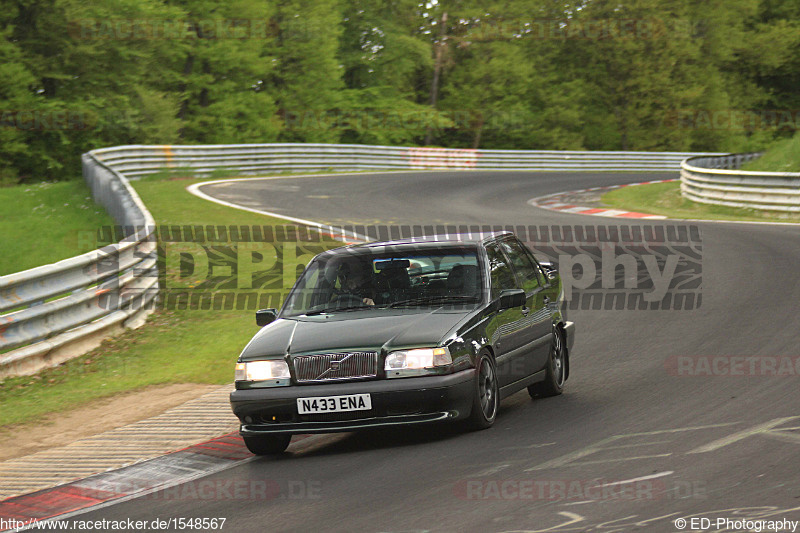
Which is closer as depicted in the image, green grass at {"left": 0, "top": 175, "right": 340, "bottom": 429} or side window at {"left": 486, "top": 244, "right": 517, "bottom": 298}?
side window at {"left": 486, "top": 244, "right": 517, "bottom": 298}

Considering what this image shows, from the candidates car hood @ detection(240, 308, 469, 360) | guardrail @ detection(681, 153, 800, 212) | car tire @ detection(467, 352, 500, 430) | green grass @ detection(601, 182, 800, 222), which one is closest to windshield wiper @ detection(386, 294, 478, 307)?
car hood @ detection(240, 308, 469, 360)

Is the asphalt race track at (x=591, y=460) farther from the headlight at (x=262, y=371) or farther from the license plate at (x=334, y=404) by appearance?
the headlight at (x=262, y=371)

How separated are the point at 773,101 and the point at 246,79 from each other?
4627cm

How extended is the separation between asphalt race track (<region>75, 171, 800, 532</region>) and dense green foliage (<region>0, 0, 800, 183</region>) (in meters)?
35.4

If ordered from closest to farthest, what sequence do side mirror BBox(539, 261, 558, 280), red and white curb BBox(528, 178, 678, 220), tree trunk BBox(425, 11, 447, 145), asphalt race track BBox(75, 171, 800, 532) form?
1. asphalt race track BBox(75, 171, 800, 532)
2. side mirror BBox(539, 261, 558, 280)
3. red and white curb BBox(528, 178, 678, 220)
4. tree trunk BBox(425, 11, 447, 145)

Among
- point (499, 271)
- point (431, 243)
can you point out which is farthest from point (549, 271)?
point (431, 243)

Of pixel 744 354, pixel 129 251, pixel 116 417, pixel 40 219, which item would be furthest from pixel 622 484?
pixel 40 219

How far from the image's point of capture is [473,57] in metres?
64.6

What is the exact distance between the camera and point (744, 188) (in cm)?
2491

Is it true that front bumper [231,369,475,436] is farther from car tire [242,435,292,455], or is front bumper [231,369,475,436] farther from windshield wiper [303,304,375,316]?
windshield wiper [303,304,375,316]

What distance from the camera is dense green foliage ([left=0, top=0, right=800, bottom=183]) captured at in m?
43.1

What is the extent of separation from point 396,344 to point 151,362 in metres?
5.04

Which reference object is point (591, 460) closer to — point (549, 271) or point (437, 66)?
point (549, 271)

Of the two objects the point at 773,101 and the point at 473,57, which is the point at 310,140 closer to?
the point at 473,57
